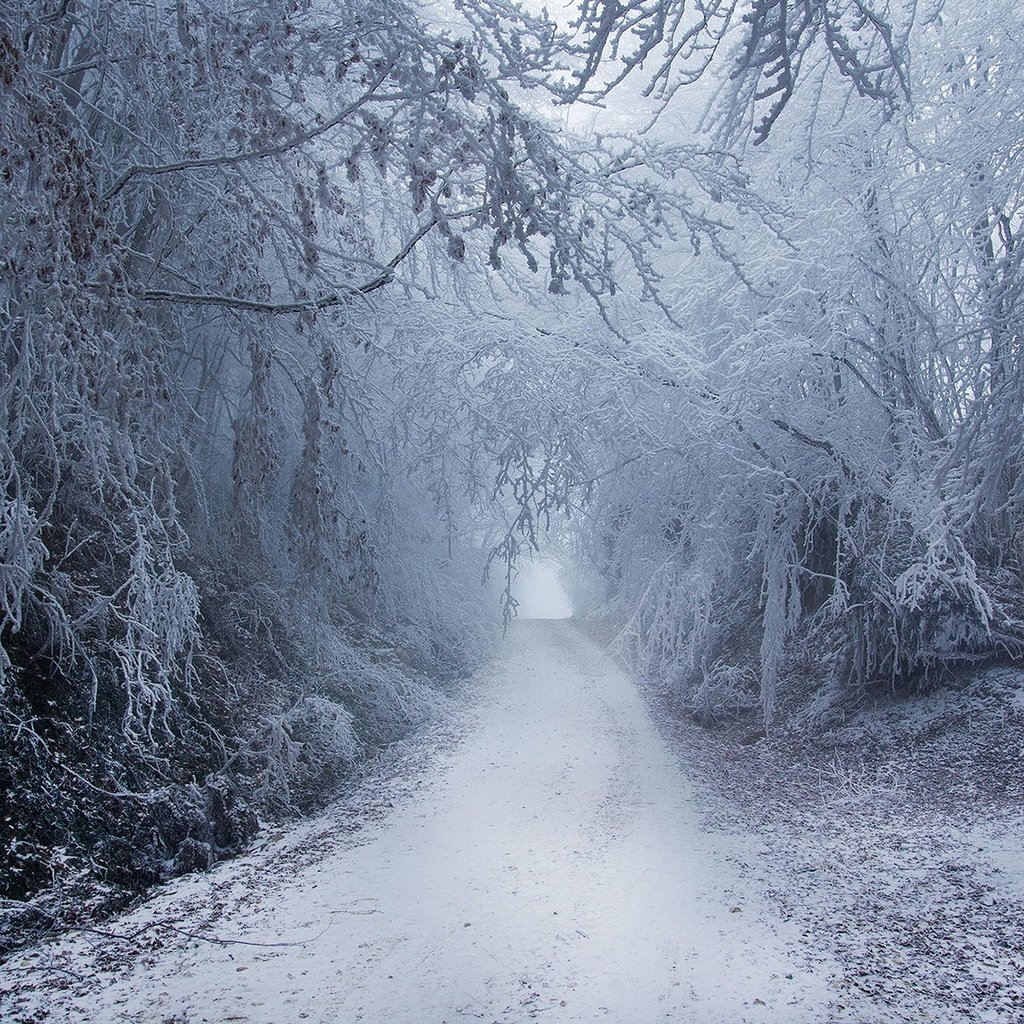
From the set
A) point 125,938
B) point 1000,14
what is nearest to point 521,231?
point 125,938

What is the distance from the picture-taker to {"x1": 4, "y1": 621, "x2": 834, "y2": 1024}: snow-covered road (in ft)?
12.1

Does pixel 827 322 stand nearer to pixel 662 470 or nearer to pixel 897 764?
pixel 662 470

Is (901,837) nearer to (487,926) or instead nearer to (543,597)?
(487,926)

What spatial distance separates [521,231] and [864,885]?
4292 millimetres

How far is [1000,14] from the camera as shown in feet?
23.5

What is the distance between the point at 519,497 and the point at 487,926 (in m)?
4.55

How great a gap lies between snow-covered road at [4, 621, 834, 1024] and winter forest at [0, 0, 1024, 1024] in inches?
1.7

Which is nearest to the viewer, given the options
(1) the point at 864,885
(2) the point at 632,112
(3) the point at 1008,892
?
(3) the point at 1008,892

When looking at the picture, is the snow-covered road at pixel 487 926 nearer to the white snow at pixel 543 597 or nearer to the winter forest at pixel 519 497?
the winter forest at pixel 519 497

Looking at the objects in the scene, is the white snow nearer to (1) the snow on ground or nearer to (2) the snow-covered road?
(1) the snow on ground

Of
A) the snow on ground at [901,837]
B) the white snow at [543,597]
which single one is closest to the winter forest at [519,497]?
the snow on ground at [901,837]

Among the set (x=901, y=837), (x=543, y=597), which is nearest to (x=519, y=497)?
(x=901, y=837)

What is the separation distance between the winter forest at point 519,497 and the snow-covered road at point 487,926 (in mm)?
42

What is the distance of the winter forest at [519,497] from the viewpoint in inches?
152
